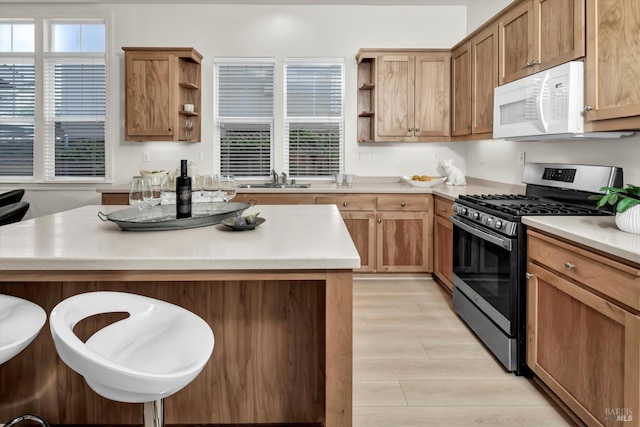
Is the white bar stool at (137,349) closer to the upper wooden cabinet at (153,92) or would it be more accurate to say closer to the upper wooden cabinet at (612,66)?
the upper wooden cabinet at (612,66)

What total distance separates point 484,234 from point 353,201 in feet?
5.99

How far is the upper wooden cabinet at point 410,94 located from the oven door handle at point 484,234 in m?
1.62

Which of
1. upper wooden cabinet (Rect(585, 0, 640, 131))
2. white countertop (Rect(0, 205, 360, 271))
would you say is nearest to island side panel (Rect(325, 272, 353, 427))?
white countertop (Rect(0, 205, 360, 271))

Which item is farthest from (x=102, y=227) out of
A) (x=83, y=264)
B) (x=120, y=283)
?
(x=83, y=264)

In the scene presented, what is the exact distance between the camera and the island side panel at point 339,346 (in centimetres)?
150

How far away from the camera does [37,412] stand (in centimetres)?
186

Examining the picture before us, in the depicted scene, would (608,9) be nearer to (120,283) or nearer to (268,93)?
(120,283)

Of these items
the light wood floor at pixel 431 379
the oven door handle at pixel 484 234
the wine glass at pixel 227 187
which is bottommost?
the light wood floor at pixel 431 379

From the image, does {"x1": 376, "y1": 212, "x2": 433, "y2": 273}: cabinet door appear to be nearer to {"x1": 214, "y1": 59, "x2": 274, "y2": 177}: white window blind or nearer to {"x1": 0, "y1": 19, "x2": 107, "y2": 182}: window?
{"x1": 214, "y1": 59, "x2": 274, "y2": 177}: white window blind

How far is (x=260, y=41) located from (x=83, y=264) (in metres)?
4.06

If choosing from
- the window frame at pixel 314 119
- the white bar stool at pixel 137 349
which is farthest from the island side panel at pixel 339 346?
the window frame at pixel 314 119

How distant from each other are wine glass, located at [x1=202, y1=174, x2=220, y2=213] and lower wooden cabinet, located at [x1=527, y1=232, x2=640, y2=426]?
1583 millimetres

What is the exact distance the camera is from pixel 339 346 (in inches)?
59.6

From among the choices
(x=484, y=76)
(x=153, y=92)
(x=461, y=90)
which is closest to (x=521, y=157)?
(x=484, y=76)
